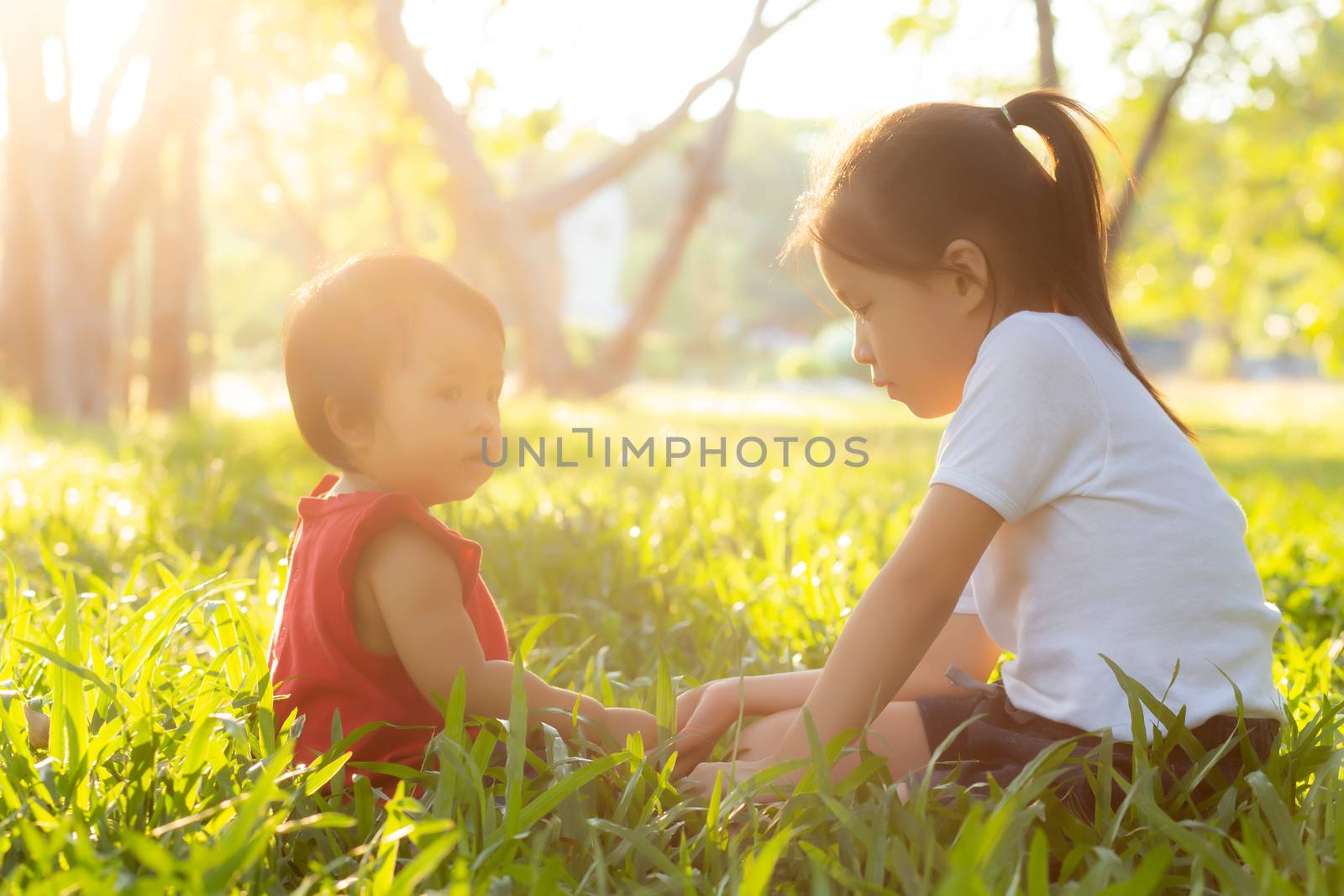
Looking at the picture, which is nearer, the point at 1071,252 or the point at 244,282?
the point at 1071,252

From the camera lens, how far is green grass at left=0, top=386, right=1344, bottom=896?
1.29 metres

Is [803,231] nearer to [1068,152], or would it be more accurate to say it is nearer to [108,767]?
[1068,152]

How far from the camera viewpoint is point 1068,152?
1.78 metres

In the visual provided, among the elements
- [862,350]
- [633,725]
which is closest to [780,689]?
[633,725]

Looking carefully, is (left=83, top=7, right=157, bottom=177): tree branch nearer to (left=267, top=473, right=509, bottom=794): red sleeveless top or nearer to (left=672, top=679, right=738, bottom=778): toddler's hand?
(left=267, top=473, right=509, bottom=794): red sleeveless top

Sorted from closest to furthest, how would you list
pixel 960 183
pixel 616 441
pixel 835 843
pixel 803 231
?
pixel 835 843, pixel 960 183, pixel 803 231, pixel 616 441

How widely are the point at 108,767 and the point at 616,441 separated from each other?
5046mm

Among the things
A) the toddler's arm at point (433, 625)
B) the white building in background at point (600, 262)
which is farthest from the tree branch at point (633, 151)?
the white building in background at point (600, 262)

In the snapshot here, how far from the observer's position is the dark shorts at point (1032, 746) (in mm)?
1578

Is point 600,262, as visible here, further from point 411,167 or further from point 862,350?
point 862,350

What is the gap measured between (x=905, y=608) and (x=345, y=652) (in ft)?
2.50

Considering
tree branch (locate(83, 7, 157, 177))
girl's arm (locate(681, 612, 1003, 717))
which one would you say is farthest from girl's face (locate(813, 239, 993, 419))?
tree branch (locate(83, 7, 157, 177))

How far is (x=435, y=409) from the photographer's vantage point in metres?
1.72

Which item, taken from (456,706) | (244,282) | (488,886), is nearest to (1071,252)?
(456,706)
